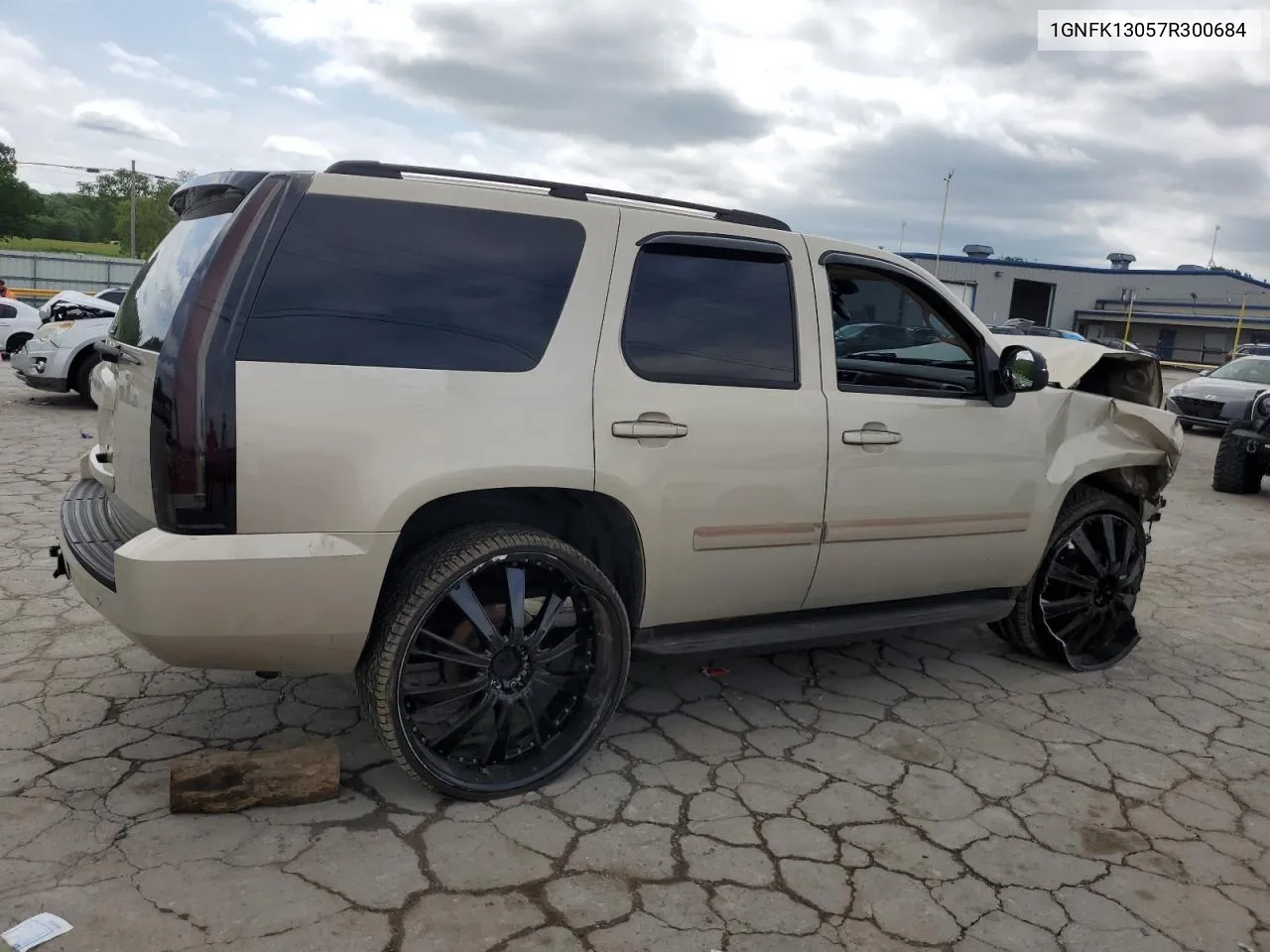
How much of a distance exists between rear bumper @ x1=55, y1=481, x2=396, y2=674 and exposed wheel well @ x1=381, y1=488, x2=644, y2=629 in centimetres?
20

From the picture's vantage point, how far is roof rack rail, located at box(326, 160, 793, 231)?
9.50 ft

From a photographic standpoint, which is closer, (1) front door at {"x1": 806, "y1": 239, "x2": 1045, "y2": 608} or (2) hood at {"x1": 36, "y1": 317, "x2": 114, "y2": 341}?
(1) front door at {"x1": 806, "y1": 239, "x2": 1045, "y2": 608}

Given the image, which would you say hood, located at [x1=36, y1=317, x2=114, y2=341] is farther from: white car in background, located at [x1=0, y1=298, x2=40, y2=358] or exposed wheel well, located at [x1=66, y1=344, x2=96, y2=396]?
white car in background, located at [x1=0, y1=298, x2=40, y2=358]

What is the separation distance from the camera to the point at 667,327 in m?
3.24

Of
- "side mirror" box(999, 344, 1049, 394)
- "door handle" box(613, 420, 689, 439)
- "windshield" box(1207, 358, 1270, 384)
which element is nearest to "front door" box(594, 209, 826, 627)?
"door handle" box(613, 420, 689, 439)

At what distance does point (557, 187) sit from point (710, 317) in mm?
684

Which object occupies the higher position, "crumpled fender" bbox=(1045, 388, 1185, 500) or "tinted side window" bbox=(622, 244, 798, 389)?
"tinted side window" bbox=(622, 244, 798, 389)

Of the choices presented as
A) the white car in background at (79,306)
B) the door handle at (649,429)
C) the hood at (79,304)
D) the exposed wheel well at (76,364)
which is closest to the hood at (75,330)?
the exposed wheel well at (76,364)

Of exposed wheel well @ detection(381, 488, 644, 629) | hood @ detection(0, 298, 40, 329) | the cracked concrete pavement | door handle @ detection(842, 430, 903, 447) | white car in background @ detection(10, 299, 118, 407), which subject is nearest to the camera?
the cracked concrete pavement

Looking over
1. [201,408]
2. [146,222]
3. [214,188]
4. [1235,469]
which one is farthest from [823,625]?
[146,222]

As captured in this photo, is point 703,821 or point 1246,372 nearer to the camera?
point 703,821

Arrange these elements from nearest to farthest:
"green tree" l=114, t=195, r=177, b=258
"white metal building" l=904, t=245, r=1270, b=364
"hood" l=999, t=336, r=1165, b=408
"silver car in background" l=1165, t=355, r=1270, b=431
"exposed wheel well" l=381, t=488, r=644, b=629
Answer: "exposed wheel well" l=381, t=488, r=644, b=629, "hood" l=999, t=336, r=1165, b=408, "silver car in background" l=1165, t=355, r=1270, b=431, "white metal building" l=904, t=245, r=1270, b=364, "green tree" l=114, t=195, r=177, b=258

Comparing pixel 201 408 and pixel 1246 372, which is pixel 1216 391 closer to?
pixel 1246 372

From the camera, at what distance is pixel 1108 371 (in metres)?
5.15
